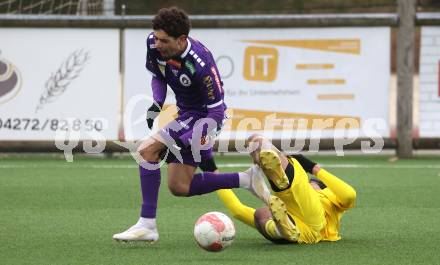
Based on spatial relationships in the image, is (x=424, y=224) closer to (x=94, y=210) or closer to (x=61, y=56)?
(x=94, y=210)

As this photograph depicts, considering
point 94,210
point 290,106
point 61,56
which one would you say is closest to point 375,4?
point 290,106

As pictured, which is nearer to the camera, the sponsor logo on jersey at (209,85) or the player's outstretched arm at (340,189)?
the sponsor logo on jersey at (209,85)

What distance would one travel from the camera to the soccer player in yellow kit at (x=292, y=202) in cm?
659

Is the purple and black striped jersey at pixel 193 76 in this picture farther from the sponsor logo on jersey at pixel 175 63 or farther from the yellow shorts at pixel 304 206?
the yellow shorts at pixel 304 206

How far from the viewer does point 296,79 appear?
13.3m

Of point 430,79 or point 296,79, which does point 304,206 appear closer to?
point 296,79

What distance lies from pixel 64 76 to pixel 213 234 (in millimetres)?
7407

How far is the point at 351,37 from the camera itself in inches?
527

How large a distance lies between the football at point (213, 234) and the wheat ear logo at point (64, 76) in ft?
23.7

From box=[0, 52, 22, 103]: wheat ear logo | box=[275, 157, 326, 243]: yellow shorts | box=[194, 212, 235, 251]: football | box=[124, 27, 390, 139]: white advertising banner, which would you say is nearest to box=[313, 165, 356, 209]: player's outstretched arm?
box=[275, 157, 326, 243]: yellow shorts

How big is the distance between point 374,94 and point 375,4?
1655mm

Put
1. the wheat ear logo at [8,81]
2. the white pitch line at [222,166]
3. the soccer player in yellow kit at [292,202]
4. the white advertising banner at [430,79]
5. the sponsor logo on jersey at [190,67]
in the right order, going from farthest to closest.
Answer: the white advertising banner at [430,79]
the wheat ear logo at [8,81]
the white pitch line at [222,166]
the sponsor logo on jersey at [190,67]
the soccer player in yellow kit at [292,202]

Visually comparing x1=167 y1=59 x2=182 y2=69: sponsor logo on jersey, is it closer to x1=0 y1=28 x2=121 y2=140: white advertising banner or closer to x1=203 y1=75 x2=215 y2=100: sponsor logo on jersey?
x1=203 y1=75 x2=215 y2=100: sponsor logo on jersey

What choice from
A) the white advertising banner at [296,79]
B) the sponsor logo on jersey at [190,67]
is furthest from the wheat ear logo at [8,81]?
the sponsor logo on jersey at [190,67]
